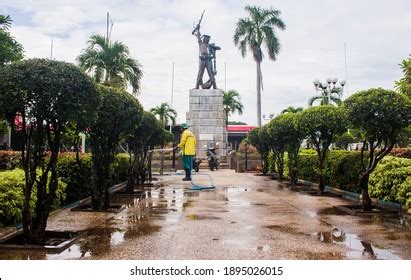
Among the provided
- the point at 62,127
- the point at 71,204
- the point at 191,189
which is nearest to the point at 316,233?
the point at 62,127

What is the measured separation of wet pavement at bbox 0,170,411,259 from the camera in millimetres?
4840

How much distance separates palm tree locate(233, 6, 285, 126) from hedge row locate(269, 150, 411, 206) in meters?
22.9

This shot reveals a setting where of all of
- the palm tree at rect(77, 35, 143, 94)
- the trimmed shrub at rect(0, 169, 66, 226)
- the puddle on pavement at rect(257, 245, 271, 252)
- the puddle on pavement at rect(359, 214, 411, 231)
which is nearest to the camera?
the puddle on pavement at rect(257, 245, 271, 252)

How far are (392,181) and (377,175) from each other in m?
0.65

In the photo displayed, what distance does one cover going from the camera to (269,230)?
6.22 m

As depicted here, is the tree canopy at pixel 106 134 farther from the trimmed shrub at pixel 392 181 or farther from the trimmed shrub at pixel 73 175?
the trimmed shrub at pixel 392 181

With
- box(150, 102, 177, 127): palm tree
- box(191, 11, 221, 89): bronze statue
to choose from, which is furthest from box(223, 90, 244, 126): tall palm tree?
box(191, 11, 221, 89): bronze statue

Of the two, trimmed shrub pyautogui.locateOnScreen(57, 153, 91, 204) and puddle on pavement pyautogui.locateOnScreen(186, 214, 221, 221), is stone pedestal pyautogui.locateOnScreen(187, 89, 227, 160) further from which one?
puddle on pavement pyautogui.locateOnScreen(186, 214, 221, 221)

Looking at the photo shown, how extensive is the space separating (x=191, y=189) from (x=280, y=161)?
5819mm

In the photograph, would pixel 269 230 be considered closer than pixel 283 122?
Yes

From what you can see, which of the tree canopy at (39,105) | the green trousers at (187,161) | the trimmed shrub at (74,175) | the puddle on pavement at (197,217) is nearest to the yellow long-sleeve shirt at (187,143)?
the green trousers at (187,161)
